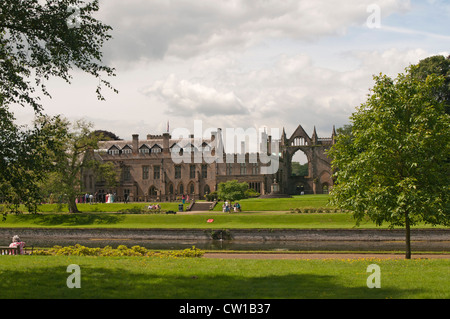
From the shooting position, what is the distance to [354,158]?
22.0 m

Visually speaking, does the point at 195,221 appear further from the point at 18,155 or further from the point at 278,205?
the point at 18,155

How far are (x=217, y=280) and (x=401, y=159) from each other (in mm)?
11661

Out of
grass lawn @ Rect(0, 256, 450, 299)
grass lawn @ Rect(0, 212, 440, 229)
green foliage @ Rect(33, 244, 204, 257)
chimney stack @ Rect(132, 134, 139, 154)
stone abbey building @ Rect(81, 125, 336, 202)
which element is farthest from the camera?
chimney stack @ Rect(132, 134, 139, 154)

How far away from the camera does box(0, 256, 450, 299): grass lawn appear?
1099 cm

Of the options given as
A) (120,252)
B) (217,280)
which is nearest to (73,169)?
(120,252)

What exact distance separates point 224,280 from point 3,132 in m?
7.58

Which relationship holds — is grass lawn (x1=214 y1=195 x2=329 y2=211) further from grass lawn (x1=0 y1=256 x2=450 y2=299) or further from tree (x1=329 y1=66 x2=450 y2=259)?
grass lawn (x1=0 y1=256 x2=450 y2=299)

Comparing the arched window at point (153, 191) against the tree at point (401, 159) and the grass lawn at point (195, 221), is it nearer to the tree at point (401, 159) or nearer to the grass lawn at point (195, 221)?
the grass lawn at point (195, 221)

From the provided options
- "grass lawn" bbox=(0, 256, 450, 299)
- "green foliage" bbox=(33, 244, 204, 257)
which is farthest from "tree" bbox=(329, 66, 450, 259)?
"green foliage" bbox=(33, 244, 204, 257)

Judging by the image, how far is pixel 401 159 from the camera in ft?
68.4

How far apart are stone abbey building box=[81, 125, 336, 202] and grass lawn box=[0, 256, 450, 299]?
5958cm

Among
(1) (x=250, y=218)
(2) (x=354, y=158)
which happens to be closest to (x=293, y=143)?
(1) (x=250, y=218)

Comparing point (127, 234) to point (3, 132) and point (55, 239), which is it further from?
point (3, 132)

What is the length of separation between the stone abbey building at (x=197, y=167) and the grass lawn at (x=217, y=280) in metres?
59.6
